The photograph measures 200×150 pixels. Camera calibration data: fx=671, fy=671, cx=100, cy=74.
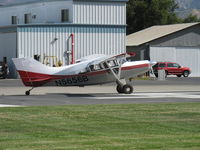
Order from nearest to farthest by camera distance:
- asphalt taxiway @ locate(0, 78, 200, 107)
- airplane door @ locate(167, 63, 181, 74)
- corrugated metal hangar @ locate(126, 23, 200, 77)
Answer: asphalt taxiway @ locate(0, 78, 200, 107) → airplane door @ locate(167, 63, 181, 74) → corrugated metal hangar @ locate(126, 23, 200, 77)

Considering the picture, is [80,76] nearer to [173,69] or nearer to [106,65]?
[106,65]

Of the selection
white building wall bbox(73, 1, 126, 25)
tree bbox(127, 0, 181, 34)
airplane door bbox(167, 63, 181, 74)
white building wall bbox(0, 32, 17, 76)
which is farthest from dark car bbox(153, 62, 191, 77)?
tree bbox(127, 0, 181, 34)

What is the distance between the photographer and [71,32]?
60312 millimetres

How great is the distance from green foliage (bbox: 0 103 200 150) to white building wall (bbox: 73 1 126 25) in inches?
1513

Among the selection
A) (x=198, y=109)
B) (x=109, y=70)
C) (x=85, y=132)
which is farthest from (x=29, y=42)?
(x=85, y=132)

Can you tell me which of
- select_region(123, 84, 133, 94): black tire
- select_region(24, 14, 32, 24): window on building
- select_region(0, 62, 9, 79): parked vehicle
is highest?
select_region(24, 14, 32, 24): window on building

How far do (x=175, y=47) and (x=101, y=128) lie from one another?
5291cm

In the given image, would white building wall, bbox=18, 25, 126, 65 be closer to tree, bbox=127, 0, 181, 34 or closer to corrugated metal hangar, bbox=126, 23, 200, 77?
corrugated metal hangar, bbox=126, 23, 200, 77

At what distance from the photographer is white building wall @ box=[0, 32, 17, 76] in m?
59.8

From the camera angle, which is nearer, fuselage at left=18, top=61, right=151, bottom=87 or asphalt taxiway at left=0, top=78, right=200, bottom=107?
asphalt taxiway at left=0, top=78, right=200, bottom=107

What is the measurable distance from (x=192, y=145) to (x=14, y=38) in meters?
46.5

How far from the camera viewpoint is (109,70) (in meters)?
34.1

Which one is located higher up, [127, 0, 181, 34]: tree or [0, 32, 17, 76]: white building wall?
[127, 0, 181, 34]: tree

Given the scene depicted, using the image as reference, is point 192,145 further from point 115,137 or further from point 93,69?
point 93,69
